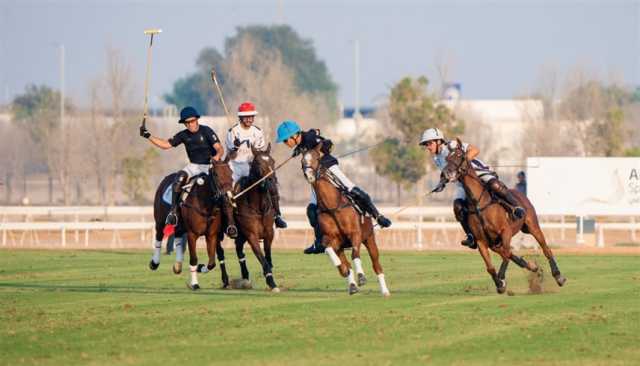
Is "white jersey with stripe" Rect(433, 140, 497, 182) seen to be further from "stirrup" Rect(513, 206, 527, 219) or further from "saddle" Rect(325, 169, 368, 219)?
"saddle" Rect(325, 169, 368, 219)

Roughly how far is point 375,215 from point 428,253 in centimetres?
1626

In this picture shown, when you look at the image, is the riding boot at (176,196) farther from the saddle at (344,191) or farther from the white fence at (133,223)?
the white fence at (133,223)

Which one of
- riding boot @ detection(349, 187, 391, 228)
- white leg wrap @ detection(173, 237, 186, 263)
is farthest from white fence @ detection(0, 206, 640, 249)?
riding boot @ detection(349, 187, 391, 228)

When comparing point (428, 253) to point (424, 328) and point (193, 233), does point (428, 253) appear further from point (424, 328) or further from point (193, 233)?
point (424, 328)

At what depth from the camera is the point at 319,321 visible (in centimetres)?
1725

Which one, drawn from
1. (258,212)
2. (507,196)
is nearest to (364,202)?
(258,212)

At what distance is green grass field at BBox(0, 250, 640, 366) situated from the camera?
14266 millimetres

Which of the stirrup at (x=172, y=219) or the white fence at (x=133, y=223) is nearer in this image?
the stirrup at (x=172, y=219)

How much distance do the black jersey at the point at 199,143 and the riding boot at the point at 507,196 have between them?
468 cm

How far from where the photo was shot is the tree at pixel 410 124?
219ft

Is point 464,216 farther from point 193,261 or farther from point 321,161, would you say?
point 193,261

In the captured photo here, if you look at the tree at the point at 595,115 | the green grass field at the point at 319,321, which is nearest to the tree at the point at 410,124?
the tree at the point at 595,115

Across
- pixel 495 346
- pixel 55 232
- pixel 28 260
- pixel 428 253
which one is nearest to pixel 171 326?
pixel 495 346

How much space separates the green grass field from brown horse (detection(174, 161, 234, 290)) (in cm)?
75
